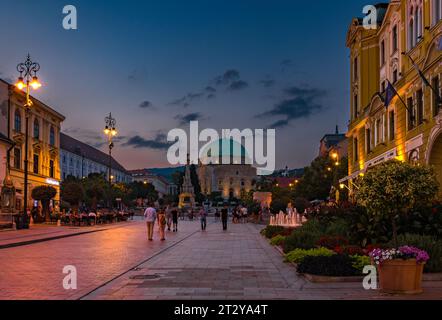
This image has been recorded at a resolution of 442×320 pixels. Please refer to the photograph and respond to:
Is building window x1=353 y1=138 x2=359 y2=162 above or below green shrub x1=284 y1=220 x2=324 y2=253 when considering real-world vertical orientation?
above

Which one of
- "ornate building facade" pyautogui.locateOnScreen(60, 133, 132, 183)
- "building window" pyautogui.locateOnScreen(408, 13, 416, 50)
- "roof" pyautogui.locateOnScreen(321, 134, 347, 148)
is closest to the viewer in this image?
"building window" pyautogui.locateOnScreen(408, 13, 416, 50)

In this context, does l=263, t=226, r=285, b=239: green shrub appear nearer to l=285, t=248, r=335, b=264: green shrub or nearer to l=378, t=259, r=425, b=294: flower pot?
l=285, t=248, r=335, b=264: green shrub

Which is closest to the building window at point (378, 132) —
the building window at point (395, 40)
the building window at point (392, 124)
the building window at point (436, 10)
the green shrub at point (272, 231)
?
the building window at point (392, 124)

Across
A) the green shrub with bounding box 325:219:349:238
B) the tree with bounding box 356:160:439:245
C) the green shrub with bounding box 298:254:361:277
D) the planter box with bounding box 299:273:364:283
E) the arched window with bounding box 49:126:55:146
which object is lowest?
the planter box with bounding box 299:273:364:283

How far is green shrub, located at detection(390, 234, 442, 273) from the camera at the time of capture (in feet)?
40.9

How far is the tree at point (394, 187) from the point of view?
40.4 feet

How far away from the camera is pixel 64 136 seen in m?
113

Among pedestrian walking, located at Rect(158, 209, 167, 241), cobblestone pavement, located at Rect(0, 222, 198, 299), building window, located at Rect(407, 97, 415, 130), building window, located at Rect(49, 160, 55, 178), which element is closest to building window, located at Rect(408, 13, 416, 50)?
building window, located at Rect(407, 97, 415, 130)

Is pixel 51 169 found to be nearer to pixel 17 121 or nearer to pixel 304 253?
pixel 17 121

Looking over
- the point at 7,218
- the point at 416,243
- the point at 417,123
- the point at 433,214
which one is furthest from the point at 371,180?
the point at 7,218

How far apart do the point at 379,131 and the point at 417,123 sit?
10741mm

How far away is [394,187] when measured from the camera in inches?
484

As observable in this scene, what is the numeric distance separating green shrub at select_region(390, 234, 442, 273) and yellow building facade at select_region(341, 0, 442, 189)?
7413mm
